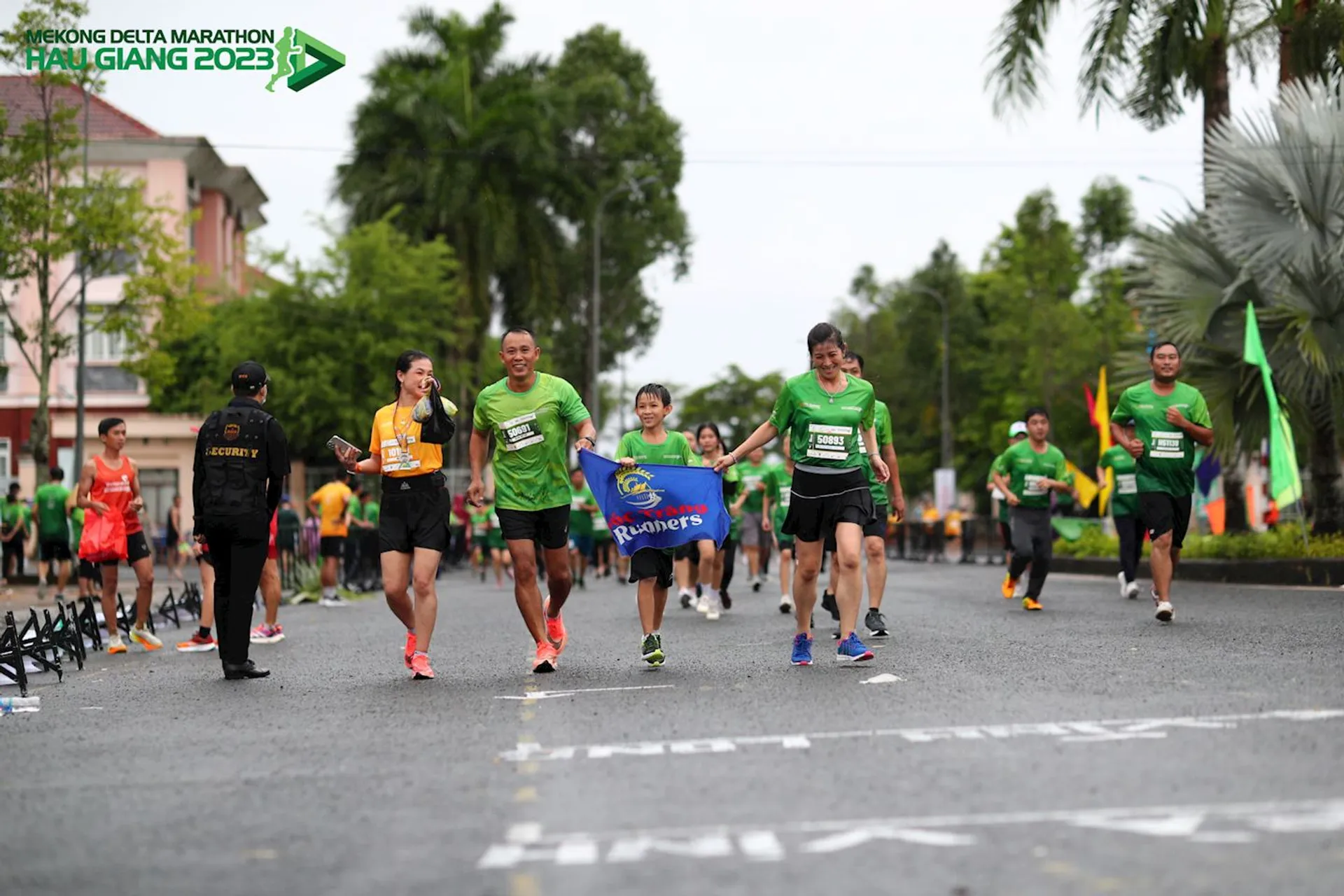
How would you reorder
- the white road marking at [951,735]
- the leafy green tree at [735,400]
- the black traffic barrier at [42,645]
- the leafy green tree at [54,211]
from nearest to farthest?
1. the white road marking at [951,735]
2. the black traffic barrier at [42,645]
3. the leafy green tree at [54,211]
4. the leafy green tree at [735,400]

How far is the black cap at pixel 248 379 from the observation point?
11195 mm

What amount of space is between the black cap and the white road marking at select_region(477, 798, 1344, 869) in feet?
21.8

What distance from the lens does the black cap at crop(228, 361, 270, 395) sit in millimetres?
11195

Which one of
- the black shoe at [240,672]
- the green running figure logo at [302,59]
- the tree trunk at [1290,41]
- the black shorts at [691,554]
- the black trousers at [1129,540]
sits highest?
the tree trunk at [1290,41]

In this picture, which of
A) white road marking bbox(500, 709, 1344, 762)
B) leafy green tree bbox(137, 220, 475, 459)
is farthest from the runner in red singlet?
leafy green tree bbox(137, 220, 475, 459)

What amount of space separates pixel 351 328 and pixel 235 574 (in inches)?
1374

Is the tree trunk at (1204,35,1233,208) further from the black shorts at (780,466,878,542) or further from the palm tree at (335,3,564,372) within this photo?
the palm tree at (335,3,564,372)

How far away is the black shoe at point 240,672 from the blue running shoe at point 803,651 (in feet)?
10.2

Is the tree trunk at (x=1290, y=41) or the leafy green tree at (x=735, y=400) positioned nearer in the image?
the tree trunk at (x=1290, y=41)

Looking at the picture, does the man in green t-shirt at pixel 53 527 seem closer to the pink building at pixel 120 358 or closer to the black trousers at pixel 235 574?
the black trousers at pixel 235 574

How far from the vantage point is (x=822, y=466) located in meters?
10.1

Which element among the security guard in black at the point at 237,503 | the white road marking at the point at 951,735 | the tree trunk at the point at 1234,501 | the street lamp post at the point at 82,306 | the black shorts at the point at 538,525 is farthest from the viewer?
the street lamp post at the point at 82,306

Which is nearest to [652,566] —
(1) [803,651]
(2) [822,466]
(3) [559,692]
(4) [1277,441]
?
(1) [803,651]

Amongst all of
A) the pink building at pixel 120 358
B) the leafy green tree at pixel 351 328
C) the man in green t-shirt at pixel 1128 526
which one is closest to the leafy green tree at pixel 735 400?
the pink building at pixel 120 358
